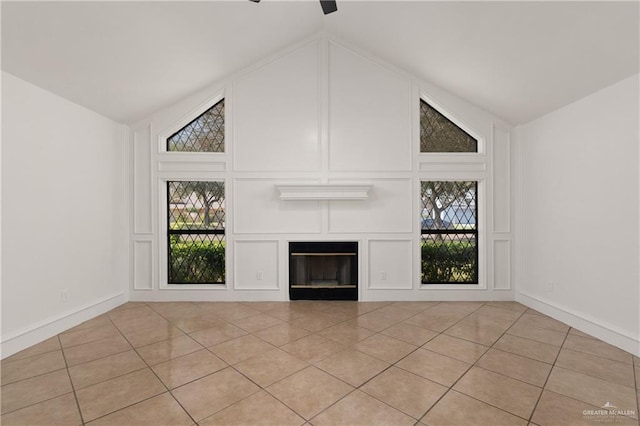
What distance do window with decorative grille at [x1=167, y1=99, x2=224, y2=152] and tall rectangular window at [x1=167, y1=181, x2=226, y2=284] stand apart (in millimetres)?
521

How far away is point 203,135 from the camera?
4309mm

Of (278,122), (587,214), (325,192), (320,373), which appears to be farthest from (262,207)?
(587,214)

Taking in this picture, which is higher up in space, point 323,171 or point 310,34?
point 310,34

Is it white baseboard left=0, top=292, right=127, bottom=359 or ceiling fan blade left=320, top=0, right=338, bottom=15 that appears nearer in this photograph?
ceiling fan blade left=320, top=0, right=338, bottom=15

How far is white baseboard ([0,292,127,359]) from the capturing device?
8.45 feet

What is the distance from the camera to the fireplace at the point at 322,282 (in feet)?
13.8

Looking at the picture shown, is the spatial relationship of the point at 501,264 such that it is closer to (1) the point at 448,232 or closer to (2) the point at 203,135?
(1) the point at 448,232

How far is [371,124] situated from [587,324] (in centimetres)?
343

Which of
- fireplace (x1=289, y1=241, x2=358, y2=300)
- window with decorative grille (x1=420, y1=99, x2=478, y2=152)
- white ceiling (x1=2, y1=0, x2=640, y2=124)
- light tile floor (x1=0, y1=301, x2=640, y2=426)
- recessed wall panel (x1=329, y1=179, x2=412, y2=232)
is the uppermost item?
white ceiling (x1=2, y1=0, x2=640, y2=124)

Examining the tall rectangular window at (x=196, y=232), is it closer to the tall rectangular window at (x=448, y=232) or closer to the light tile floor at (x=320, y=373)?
the light tile floor at (x=320, y=373)

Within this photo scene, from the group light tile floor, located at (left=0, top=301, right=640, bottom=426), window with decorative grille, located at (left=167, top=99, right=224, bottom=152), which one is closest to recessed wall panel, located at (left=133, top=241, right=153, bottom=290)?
light tile floor, located at (left=0, top=301, right=640, bottom=426)

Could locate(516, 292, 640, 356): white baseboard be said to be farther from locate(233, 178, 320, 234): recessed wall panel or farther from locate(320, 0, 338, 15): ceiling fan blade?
locate(320, 0, 338, 15): ceiling fan blade

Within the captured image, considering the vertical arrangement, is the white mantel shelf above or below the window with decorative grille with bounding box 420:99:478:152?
below

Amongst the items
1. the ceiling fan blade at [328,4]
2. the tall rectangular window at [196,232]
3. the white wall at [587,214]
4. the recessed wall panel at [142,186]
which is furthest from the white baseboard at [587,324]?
the recessed wall panel at [142,186]
